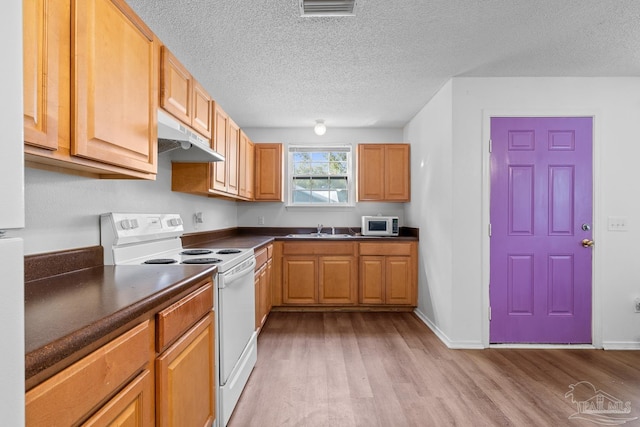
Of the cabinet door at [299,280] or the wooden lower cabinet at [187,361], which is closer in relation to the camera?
the wooden lower cabinet at [187,361]

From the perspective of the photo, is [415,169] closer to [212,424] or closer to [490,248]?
[490,248]

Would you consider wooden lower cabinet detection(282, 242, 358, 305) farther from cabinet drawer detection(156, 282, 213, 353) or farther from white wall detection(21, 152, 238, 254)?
cabinet drawer detection(156, 282, 213, 353)

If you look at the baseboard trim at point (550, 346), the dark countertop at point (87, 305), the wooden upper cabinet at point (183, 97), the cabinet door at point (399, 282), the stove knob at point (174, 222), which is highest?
the wooden upper cabinet at point (183, 97)

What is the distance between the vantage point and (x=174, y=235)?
2.53 meters

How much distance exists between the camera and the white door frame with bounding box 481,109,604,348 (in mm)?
2900

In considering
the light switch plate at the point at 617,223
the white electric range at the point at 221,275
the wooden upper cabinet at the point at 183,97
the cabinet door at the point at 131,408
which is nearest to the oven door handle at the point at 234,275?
the white electric range at the point at 221,275

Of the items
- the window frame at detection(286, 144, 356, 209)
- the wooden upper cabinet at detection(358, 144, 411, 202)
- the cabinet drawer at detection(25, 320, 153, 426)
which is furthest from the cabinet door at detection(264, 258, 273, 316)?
the cabinet drawer at detection(25, 320, 153, 426)

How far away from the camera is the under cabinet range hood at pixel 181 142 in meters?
1.79

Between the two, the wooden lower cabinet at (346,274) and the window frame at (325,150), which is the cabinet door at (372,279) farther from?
the window frame at (325,150)

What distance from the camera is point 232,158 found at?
327cm

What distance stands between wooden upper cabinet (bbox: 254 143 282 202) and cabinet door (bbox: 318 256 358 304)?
44.5 inches

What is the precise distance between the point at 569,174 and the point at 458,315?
5.41 feet

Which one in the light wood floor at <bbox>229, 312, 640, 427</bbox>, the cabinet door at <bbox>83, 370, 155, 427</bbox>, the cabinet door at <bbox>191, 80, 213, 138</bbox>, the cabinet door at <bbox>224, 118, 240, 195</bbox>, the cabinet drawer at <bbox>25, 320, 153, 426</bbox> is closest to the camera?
the cabinet drawer at <bbox>25, 320, 153, 426</bbox>

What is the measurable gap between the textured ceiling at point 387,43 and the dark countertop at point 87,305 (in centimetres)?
162
